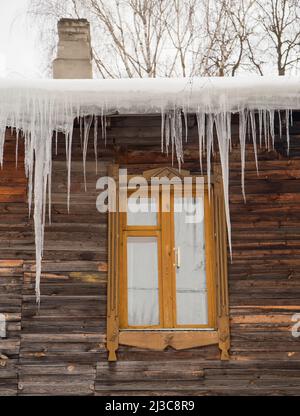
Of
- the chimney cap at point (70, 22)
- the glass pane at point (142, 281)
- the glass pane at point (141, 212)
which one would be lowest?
the glass pane at point (142, 281)

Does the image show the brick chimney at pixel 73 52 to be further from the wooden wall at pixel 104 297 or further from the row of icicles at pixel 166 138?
the wooden wall at pixel 104 297

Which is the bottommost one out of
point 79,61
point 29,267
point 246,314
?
point 246,314

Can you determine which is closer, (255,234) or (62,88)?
(62,88)

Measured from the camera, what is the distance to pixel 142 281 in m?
5.62

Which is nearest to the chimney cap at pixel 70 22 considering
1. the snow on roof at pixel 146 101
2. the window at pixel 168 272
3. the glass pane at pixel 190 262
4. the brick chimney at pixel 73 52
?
the brick chimney at pixel 73 52

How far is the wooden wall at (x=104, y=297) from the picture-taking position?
5348 mm

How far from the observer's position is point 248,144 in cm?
580

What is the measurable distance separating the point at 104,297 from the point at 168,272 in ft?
2.31

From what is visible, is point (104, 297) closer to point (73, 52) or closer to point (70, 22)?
point (73, 52)

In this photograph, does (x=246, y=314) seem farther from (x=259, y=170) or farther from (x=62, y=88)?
(x=62, y=88)

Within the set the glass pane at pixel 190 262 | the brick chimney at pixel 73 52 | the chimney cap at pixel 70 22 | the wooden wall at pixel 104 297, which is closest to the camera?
the wooden wall at pixel 104 297

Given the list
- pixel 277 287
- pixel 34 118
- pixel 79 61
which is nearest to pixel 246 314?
pixel 277 287

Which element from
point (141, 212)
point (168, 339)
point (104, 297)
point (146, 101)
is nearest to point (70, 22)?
point (146, 101)
